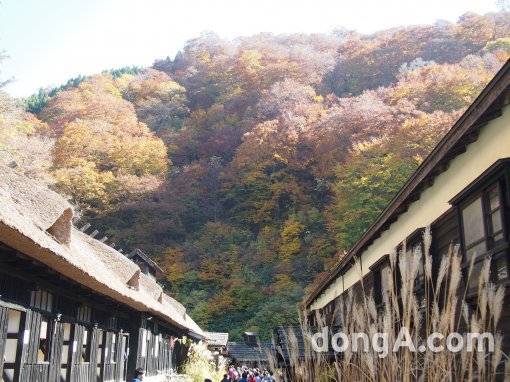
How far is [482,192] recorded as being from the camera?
217 inches

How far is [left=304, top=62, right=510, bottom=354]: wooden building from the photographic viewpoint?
507 centimetres

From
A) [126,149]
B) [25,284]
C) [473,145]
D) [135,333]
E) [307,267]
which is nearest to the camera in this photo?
[473,145]

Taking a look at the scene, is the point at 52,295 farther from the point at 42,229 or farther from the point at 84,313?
the point at 42,229

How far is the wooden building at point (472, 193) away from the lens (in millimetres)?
5066

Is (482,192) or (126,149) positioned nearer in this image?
A: (482,192)

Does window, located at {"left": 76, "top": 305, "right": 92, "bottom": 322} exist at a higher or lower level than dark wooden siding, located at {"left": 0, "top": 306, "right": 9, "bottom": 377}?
higher

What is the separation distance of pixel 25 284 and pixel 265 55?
4707 centimetres

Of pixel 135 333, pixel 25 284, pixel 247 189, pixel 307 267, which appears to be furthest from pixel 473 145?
pixel 247 189

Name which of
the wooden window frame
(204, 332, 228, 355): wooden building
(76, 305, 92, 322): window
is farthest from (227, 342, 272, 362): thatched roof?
the wooden window frame

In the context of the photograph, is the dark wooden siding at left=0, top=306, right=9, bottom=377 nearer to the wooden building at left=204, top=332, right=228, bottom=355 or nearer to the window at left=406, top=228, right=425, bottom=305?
the window at left=406, top=228, right=425, bottom=305

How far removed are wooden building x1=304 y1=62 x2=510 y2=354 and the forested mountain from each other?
61.1ft

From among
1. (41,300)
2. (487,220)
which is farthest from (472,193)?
(41,300)

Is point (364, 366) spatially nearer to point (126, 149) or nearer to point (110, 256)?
point (110, 256)

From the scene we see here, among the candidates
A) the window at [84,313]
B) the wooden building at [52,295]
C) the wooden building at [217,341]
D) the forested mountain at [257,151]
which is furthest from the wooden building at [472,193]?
the wooden building at [217,341]
